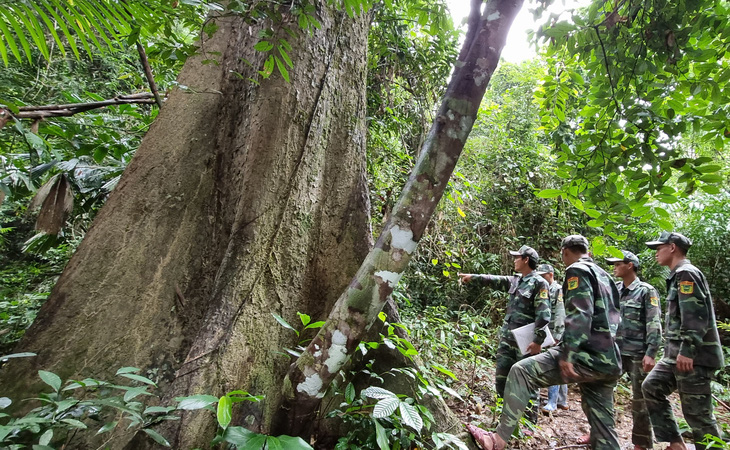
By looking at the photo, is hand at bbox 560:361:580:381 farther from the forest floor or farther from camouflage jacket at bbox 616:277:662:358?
camouflage jacket at bbox 616:277:662:358

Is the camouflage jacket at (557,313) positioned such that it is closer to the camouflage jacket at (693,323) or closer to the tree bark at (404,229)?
the camouflage jacket at (693,323)

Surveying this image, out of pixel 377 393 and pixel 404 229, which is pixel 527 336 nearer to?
pixel 377 393

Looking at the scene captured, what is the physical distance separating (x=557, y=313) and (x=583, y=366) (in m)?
1.70

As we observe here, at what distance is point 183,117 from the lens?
8.48 ft

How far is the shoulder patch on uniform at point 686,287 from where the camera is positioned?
10.5 ft

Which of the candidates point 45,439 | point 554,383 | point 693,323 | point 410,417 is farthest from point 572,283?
point 45,439

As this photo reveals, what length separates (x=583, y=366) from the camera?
2.75 metres

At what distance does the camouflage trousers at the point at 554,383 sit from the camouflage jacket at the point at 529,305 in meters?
0.88

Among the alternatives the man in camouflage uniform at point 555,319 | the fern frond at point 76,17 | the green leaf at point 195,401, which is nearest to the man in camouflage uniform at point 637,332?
the man in camouflage uniform at point 555,319

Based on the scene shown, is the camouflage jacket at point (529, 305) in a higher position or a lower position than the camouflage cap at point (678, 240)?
lower

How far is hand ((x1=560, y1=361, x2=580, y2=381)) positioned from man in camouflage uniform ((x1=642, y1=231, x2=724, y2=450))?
1.15 meters


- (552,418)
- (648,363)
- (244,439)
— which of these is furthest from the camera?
(552,418)

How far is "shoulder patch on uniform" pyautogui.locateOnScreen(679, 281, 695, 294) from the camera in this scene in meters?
3.21

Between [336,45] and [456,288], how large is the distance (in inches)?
259
